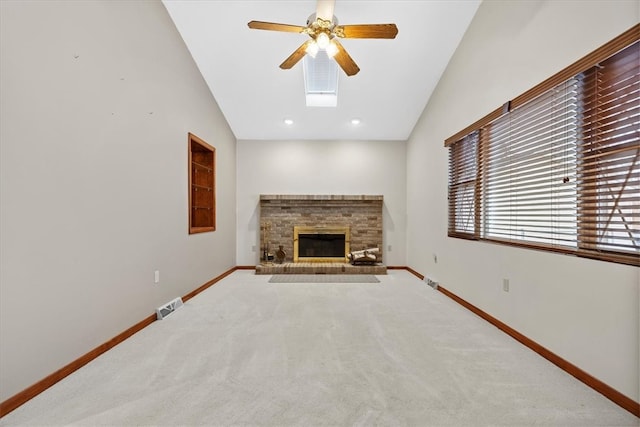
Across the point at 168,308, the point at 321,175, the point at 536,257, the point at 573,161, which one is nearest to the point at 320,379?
the point at 536,257

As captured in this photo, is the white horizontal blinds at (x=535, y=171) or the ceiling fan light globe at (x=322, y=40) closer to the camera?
the white horizontal blinds at (x=535, y=171)

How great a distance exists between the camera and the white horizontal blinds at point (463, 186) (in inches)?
133

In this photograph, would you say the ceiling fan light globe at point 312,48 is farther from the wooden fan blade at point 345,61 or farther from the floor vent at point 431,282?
the floor vent at point 431,282

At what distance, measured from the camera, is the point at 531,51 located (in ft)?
7.80

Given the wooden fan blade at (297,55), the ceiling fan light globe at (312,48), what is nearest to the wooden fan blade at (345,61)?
the ceiling fan light globe at (312,48)

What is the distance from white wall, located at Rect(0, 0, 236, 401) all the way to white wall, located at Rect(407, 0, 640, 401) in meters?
3.28

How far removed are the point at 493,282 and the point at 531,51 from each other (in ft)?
6.60

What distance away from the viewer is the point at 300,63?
4.16 metres

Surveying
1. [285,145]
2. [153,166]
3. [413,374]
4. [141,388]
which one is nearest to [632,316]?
[413,374]

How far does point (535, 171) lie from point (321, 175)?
3784 mm

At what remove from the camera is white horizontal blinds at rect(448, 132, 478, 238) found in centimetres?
Answer: 339

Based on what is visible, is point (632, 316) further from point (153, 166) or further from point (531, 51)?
point (153, 166)

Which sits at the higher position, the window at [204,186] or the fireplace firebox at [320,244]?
the window at [204,186]

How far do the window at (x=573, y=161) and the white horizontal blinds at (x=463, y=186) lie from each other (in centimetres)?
24
